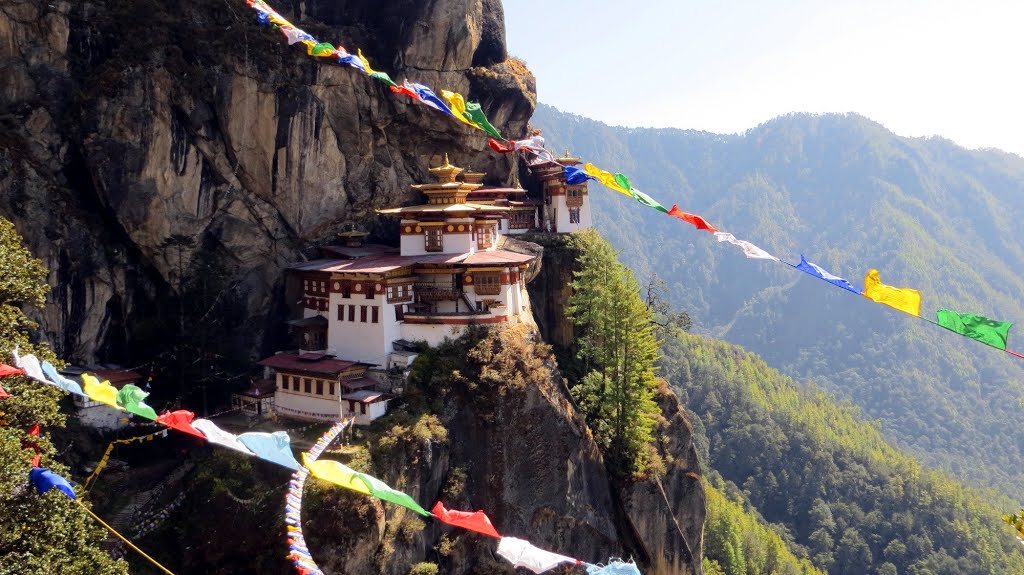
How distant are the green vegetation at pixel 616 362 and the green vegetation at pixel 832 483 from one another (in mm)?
32271

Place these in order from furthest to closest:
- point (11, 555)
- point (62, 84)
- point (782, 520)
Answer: point (782, 520) < point (62, 84) < point (11, 555)

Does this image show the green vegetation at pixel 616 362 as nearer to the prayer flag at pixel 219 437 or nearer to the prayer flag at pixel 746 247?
the prayer flag at pixel 746 247

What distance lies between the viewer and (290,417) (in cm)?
2811

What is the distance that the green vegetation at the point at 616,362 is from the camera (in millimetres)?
33219

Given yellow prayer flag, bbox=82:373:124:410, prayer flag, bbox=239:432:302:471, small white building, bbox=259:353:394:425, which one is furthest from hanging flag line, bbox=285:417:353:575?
small white building, bbox=259:353:394:425

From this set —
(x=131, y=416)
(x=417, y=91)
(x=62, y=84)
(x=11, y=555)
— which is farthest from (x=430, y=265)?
(x=11, y=555)

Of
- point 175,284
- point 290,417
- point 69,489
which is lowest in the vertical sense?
point 290,417

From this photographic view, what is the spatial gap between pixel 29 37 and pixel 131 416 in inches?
593

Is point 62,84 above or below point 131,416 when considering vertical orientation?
above

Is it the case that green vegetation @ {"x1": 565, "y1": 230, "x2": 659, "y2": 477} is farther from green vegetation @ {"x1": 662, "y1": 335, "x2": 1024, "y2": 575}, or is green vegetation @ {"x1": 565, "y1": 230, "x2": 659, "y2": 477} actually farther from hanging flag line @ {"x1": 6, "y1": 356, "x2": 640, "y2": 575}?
green vegetation @ {"x1": 662, "y1": 335, "x2": 1024, "y2": 575}

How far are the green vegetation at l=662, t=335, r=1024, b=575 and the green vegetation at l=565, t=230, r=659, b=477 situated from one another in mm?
32271

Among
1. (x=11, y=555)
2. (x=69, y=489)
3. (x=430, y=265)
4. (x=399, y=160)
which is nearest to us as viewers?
(x=11, y=555)

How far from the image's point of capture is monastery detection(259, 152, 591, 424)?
27.7 metres

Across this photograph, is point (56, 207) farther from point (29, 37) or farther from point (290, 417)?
point (290, 417)
